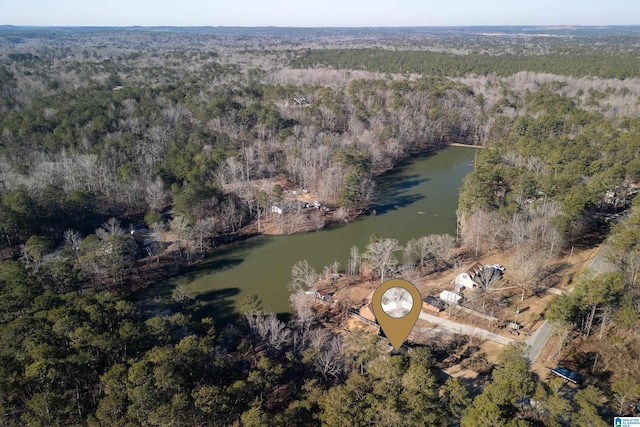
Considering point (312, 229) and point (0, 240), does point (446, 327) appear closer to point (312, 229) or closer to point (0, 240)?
point (312, 229)

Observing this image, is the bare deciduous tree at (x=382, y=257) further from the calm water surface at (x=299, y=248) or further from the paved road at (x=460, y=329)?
the paved road at (x=460, y=329)

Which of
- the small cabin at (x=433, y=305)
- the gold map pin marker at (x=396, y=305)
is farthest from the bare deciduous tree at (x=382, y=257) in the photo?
the gold map pin marker at (x=396, y=305)

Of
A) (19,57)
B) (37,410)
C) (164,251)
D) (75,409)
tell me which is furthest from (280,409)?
(19,57)

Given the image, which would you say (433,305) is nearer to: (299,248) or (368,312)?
(368,312)

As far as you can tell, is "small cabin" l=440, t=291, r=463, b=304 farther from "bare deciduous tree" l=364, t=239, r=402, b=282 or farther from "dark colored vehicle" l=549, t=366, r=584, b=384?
"dark colored vehicle" l=549, t=366, r=584, b=384

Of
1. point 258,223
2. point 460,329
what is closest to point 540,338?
point 460,329

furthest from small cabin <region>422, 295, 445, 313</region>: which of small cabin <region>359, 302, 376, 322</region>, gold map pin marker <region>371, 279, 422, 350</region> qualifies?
gold map pin marker <region>371, 279, 422, 350</region>
